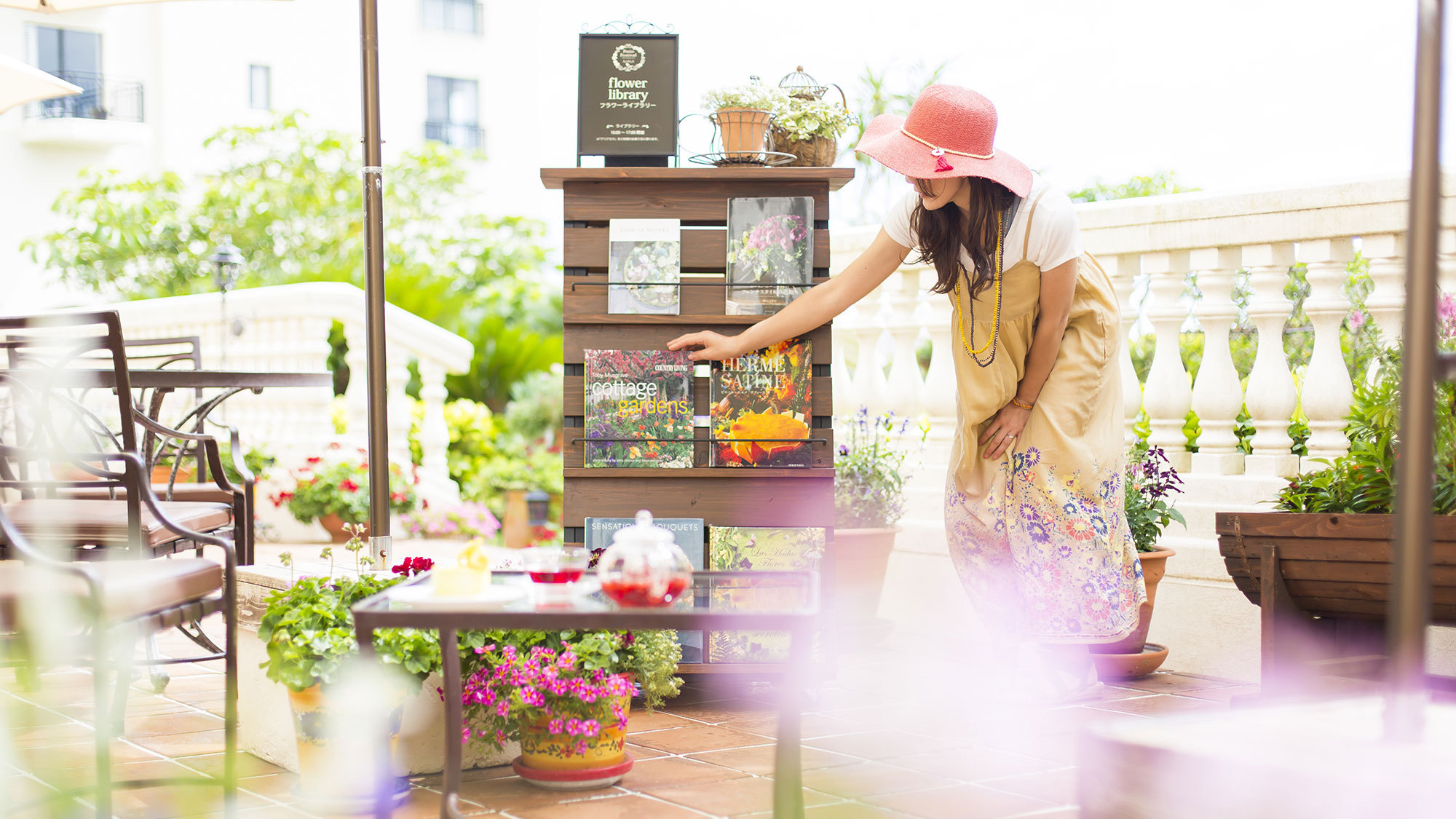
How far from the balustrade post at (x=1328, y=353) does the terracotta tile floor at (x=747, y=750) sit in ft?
2.80

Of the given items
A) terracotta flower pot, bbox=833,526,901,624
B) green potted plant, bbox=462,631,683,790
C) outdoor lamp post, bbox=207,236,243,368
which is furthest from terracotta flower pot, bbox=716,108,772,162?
outdoor lamp post, bbox=207,236,243,368

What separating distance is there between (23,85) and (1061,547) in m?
3.73

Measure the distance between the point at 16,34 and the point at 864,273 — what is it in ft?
56.9

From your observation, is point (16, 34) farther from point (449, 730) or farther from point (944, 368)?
point (449, 730)

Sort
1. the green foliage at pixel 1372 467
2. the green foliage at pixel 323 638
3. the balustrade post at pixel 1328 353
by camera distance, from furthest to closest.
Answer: the balustrade post at pixel 1328 353 < the green foliage at pixel 1372 467 < the green foliage at pixel 323 638

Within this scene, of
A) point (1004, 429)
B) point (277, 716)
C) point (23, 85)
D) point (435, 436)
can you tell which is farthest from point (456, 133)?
point (277, 716)

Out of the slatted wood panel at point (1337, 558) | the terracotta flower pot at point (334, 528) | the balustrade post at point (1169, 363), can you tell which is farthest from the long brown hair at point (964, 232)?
the terracotta flower pot at point (334, 528)

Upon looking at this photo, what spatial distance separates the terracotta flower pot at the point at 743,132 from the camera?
3439 millimetres

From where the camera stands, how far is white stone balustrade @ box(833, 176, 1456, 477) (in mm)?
3543

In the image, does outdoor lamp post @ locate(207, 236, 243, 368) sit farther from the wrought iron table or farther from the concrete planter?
the wrought iron table

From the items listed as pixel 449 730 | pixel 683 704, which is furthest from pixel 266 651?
pixel 683 704

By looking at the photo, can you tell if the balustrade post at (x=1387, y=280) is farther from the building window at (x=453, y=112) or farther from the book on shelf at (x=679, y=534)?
the building window at (x=453, y=112)

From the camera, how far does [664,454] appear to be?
11.3 feet

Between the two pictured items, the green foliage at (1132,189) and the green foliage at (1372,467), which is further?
the green foliage at (1132,189)
